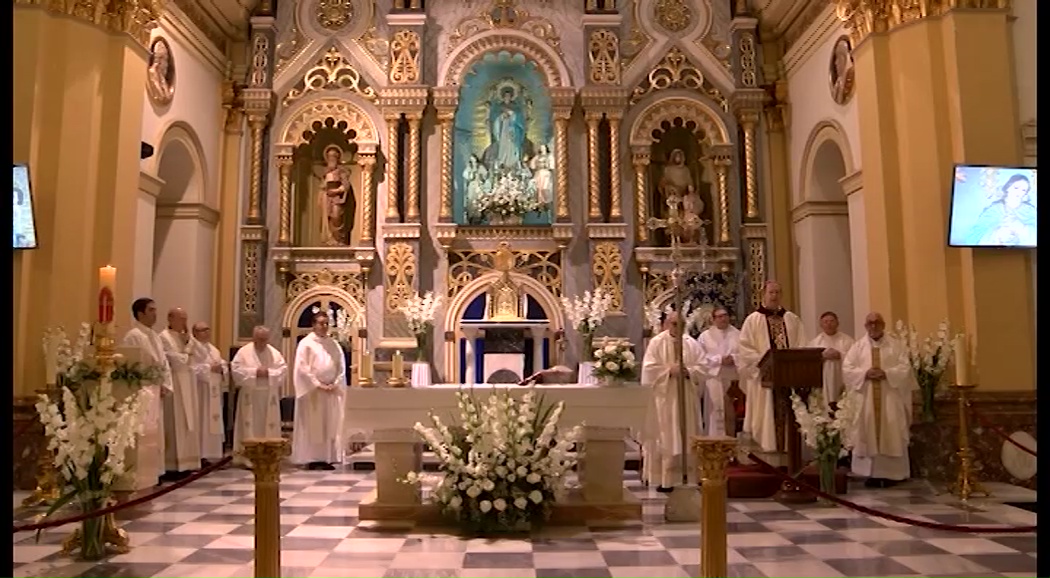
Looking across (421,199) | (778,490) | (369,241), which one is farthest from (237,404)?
(778,490)

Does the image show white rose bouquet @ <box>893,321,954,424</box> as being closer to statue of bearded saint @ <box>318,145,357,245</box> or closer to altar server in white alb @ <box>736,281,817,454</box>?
altar server in white alb @ <box>736,281,817,454</box>

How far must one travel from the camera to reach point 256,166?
13.0 meters

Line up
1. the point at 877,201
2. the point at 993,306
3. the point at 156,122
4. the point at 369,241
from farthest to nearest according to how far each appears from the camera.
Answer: the point at 369,241 → the point at 156,122 → the point at 877,201 → the point at 993,306

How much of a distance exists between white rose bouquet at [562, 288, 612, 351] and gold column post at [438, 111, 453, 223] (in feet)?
7.49

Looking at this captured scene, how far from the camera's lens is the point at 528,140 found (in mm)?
13477

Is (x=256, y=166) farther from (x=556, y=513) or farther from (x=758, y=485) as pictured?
(x=758, y=485)

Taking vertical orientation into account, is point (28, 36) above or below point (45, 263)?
above

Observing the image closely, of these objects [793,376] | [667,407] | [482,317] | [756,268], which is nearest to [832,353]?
[793,376]

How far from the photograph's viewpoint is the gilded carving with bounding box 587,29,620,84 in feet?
42.8

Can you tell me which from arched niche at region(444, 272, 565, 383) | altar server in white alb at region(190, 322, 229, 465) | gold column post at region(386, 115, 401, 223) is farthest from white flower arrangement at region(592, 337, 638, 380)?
gold column post at region(386, 115, 401, 223)

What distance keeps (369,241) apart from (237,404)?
3162 mm

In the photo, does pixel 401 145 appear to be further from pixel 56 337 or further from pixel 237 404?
pixel 56 337

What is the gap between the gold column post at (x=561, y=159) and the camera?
1285 cm

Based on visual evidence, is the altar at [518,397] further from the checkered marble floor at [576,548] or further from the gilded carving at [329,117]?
the gilded carving at [329,117]
